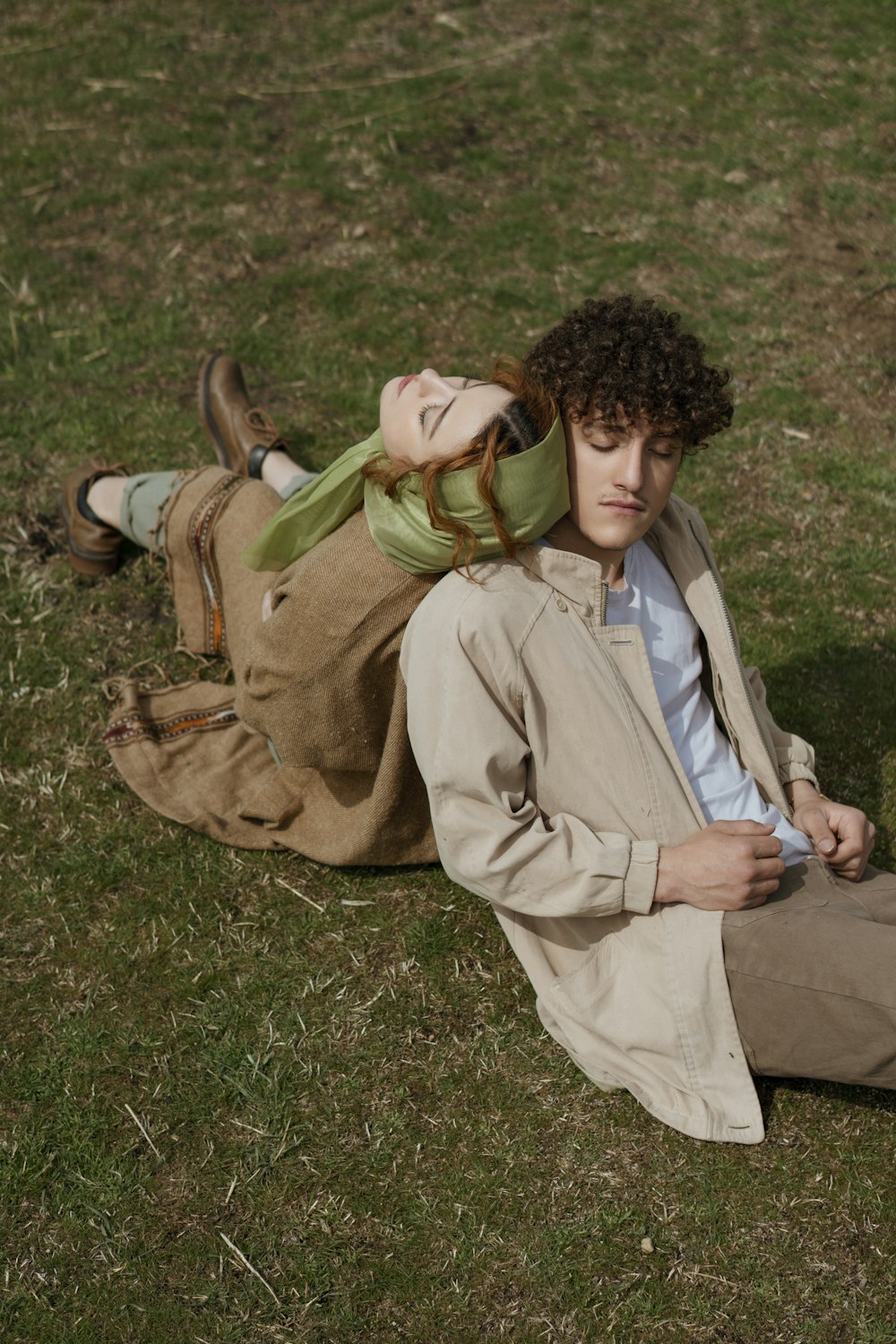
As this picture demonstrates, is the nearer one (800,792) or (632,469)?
(632,469)

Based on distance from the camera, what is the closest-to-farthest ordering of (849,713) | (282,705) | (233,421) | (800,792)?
(282,705) < (800,792) < (849,713) < (233,421)

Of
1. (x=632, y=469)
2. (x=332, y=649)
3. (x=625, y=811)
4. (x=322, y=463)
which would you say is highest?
(x=632, y=469)

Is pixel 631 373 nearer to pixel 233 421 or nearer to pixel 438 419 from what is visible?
pixel 438 419

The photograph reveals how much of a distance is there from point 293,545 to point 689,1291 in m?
2.57

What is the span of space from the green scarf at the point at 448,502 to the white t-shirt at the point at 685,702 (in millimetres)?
461

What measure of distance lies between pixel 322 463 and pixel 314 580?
2.86m

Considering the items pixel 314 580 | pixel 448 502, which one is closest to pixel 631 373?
pixel 448 502

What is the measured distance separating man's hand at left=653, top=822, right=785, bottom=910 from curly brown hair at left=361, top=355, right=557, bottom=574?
98 cm

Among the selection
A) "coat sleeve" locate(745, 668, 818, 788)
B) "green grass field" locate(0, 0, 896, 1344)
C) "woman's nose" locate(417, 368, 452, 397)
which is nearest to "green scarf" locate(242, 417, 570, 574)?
"woman's nose" locate(417, 368, 452, 397)

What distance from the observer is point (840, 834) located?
4.01 m

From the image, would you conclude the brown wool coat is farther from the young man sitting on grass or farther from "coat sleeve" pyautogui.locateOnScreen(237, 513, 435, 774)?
the young man sitting on grass

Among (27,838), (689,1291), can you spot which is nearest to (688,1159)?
(689,1291)

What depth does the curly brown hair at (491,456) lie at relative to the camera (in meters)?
3.33

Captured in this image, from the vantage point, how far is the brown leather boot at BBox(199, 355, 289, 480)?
6129 millimetres
